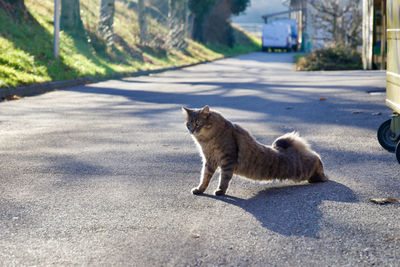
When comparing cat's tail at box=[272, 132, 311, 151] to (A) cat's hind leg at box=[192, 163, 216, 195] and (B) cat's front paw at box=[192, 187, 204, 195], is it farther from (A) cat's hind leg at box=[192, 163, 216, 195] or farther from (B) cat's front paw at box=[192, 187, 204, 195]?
(B) cat's front paw at box=[192, 187, 204, 195]

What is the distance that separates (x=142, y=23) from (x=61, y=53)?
40.2 feet

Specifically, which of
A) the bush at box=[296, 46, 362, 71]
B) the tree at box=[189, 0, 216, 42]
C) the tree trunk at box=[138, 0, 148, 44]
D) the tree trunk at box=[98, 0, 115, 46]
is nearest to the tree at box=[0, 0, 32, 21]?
the tree trunk at box=[98, 0, 115, 46]

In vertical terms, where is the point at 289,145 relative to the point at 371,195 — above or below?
above

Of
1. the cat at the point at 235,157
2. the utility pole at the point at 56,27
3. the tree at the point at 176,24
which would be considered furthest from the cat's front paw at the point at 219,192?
the tree at the point at 176,24

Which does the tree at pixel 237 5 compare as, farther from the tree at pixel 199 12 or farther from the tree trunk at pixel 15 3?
the tree trunk at pixel 15 3

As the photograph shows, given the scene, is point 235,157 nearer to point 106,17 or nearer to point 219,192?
point 219,192

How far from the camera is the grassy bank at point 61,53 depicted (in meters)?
14.9

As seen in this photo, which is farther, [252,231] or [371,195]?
[371,195]

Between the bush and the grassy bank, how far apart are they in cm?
688

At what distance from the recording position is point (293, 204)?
4.39m

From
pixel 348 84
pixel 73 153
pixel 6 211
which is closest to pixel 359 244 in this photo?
pixel 6 211

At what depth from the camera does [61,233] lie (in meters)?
3.76

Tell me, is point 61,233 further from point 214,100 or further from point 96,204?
point 214,100

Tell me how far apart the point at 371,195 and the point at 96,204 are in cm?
219
